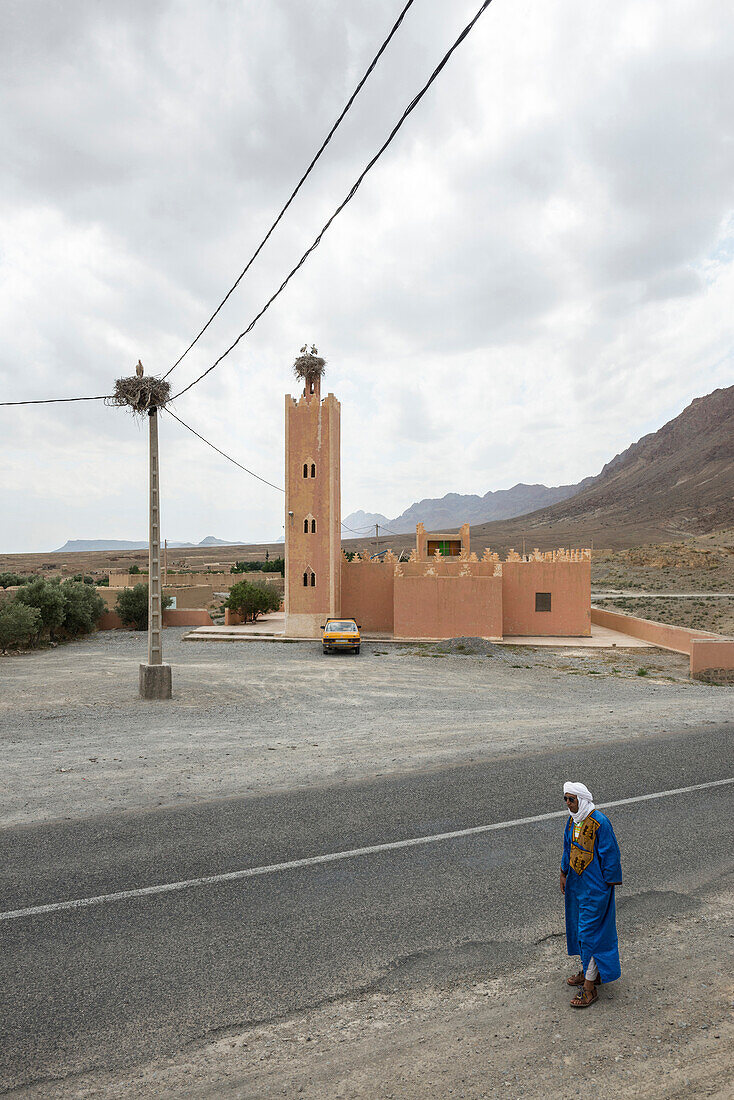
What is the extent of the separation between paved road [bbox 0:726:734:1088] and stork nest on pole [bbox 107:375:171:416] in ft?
35.1

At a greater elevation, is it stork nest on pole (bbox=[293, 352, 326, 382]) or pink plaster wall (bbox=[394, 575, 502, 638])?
stork nest on pole (bbox=[293, 352, 326, 382])

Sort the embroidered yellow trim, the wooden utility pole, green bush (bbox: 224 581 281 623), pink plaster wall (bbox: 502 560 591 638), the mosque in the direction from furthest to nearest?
green bush (bbox: 224 581 281 623) → pink plaster wall (bbox: 502 560 591 638) → the mosque → the wooden utility pole → the embroidered yellow trim

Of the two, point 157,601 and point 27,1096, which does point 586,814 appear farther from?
point 157,601

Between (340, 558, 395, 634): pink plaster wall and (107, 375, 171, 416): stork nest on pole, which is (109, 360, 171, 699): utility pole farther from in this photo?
(340, 558, 395, 634): pink plaster wall

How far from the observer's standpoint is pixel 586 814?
484cm

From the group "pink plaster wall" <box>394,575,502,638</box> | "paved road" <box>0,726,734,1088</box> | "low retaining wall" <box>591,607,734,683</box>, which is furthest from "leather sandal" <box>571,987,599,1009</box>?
"pink plaster wall" <box>394,575,502,638</box>

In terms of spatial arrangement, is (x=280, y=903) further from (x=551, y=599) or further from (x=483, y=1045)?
(x=551, y=599)

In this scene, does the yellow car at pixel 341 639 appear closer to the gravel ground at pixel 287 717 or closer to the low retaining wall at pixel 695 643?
the gravel ground at pixel 287 717

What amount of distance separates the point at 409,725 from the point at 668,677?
1241 centimetres

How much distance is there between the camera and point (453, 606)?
32188 mm

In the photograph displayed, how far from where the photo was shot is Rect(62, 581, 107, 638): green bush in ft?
108

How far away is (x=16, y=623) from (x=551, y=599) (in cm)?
2487

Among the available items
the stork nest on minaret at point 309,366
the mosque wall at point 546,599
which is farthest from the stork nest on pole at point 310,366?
the mosque wall at point 546,599

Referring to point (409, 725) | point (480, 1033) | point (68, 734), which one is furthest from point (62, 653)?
point (480, 1033)
